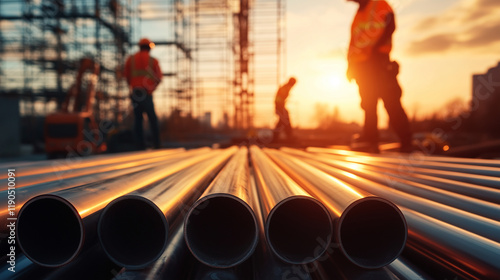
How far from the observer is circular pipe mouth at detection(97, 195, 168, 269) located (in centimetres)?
97

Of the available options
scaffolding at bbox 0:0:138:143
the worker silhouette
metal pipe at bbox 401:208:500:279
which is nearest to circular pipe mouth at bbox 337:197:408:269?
metal pipe at bbox 401:208:500:279

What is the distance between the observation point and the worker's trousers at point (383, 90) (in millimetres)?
4191

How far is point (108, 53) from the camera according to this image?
21.5 meters

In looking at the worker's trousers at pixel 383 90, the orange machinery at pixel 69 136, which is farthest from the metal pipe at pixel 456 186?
the orange machinery at pixel 69 136

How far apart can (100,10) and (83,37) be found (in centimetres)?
227

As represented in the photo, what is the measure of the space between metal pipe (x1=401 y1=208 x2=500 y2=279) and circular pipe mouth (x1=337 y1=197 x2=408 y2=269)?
12 centimetres

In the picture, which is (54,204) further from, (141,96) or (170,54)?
(170,54)

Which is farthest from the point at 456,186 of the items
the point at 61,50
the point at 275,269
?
the point at 61,50

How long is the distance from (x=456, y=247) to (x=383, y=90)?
11.7 ft

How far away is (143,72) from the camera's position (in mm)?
6164

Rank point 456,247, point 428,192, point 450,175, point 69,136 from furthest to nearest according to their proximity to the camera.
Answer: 1. point 69,136
2. point 450,175
3. point 428,192
4. point 456,247

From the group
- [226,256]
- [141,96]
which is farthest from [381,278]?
[141,96]

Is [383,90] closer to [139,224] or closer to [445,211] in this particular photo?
[445,211]

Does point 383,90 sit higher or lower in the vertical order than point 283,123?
higher
